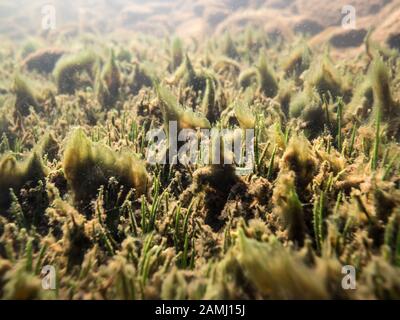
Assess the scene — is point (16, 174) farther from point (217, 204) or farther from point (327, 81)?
point (327, 81)

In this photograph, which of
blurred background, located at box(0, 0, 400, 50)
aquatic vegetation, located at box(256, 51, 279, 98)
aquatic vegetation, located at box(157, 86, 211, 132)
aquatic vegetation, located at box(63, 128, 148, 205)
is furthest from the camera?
blurred background, located at box(0, 0, 400, 50)

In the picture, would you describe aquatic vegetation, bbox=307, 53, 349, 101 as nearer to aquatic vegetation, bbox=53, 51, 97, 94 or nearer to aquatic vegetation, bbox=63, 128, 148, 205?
aquatic vegetation, bbox=63, 128, 148, 205

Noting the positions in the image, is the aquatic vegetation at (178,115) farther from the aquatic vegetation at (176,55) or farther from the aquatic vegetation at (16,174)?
the aquatic vegetation at (176,55)

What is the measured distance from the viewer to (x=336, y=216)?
2.10 m

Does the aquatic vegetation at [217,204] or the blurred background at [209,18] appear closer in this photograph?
the aquatic vegetation at [217,204]

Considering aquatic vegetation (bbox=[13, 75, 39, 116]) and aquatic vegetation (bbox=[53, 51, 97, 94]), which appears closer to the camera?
aquatic vegetation (bbox=[13, 75, 39, 116])

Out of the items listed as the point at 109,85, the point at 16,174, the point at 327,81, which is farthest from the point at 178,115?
the point at 109,85

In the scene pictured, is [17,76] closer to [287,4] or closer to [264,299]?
[264,299]

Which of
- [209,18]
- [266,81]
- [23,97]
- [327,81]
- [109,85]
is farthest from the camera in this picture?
[209,18]

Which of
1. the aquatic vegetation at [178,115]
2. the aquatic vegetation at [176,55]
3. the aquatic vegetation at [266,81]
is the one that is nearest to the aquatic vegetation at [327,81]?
the aquatic vegetation at [266,81]

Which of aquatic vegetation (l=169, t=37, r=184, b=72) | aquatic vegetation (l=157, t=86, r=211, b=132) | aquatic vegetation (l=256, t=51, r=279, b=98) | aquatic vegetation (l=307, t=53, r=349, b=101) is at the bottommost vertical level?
aquatic vegetation (l=157, t=86, r=211, b=132)

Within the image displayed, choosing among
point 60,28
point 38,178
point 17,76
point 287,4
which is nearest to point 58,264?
point 38,178

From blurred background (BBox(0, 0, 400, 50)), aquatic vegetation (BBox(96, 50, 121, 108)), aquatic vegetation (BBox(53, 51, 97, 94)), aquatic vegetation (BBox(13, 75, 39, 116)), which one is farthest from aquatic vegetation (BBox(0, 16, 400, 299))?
blurred background (BBox(0, 0, 400, 50))

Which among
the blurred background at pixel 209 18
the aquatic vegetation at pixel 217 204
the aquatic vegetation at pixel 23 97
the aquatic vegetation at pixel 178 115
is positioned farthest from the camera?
the blurred background at pixel 209 18
